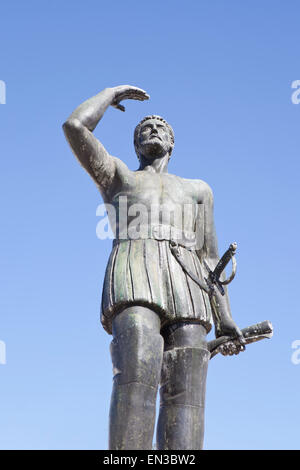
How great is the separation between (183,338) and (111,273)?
38.5 inches

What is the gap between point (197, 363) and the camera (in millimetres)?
Result: 8195

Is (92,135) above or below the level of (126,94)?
below

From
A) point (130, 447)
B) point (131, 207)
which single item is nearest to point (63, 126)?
point (131, 207)

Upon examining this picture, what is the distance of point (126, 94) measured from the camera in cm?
912

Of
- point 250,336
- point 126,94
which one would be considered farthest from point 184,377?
point 126,94

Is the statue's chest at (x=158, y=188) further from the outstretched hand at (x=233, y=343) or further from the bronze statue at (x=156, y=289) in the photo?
the outstretched hand at (x=233, y=343)

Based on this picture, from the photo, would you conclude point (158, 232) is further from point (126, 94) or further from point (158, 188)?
point (126, 94)

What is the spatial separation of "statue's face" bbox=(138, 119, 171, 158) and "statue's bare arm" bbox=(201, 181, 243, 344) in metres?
0.62

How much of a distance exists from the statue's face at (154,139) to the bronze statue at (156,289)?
1 cm

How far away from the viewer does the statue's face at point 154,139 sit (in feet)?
30.8

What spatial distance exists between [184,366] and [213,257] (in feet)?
5.37

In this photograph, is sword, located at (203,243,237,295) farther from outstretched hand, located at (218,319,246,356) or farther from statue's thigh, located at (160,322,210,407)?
statue's thigh, located at (160,322,210,407)

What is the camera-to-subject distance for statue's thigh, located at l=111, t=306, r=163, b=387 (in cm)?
764

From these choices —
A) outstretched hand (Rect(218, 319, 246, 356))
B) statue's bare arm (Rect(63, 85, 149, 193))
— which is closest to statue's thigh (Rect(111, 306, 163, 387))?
outstretched hand (Rect(218, 319, 246, 356))
